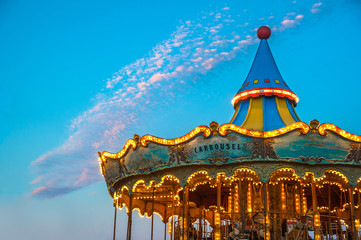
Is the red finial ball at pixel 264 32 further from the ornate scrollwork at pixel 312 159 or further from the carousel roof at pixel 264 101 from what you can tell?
the ornate scrollwork at pixel 312 159

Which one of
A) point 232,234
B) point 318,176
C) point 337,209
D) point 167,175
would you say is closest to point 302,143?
point 318,176

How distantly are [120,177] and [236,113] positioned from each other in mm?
6076

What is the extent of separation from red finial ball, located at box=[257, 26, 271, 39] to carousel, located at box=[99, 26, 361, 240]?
234 centimetres

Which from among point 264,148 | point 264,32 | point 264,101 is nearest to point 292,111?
point 264,101

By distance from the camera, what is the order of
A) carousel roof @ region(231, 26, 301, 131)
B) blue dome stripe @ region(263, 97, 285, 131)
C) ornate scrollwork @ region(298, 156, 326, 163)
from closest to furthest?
ornate scrollwork @ region(298, 156, 326, 163), blue dome stripe @ region(263, 97, 285, 131), carousel roof @ region(231, 26, 301, 131)

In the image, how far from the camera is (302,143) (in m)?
15.5

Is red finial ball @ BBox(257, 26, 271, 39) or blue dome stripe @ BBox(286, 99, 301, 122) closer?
blue dome stripe @ BBox(286, 99, 301, 122)

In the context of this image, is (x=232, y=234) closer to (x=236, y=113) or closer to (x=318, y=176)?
(x=318, y=176)

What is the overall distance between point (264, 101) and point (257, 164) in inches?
183

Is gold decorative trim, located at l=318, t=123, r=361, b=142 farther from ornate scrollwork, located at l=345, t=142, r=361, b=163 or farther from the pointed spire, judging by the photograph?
the pointed spire

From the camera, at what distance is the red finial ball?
22.6 m

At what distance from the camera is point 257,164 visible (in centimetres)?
1598

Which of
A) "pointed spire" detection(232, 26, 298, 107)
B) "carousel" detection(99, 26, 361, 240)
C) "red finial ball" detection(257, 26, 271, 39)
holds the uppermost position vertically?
"red finial ball" detection(257, 26, 271, 39)

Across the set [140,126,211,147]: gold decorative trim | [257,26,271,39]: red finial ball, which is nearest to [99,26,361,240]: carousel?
[140,126,211,147]: gold decorative trim
